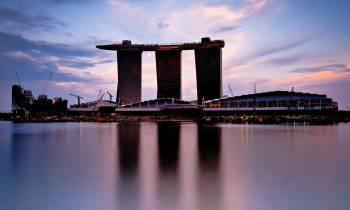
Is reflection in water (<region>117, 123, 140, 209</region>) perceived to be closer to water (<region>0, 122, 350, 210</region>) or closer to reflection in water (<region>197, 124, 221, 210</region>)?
water (<region>0, 122, 350, 210</region>)

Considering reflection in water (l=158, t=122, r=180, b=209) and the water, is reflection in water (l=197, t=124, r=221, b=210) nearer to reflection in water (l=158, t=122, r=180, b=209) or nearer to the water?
the water

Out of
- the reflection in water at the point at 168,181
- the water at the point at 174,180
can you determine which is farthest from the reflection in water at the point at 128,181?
the reflection in water at the point at 168,181

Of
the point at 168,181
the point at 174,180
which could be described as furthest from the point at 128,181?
the point at 174,180

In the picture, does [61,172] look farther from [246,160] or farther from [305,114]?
[305,114]

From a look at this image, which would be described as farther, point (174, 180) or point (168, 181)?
point (174, 180)

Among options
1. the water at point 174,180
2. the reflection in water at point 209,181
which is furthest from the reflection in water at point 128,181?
the reflection in water at point 209,181

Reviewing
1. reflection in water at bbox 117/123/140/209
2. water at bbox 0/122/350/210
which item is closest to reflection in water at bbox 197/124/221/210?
water at bbox 0/122/350/210

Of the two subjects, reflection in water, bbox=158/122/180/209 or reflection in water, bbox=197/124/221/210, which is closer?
reflection in water, bbox=197/124/221/210

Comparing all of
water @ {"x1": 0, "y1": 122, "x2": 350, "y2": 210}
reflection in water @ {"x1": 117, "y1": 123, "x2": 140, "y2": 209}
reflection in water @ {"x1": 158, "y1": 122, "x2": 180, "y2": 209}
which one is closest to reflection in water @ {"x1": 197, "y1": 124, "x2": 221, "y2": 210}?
water @ {"x1": 0, "y1": 122, "x2": 350, "y2": 210}

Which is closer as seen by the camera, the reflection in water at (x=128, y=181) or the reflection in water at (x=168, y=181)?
the reflection in water at (x=128, y=181)

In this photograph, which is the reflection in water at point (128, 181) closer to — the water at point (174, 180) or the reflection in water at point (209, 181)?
the water at point (174, 180)

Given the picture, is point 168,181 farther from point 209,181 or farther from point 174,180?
point 209,181

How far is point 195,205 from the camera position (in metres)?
19.5

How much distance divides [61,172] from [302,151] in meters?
27.4
